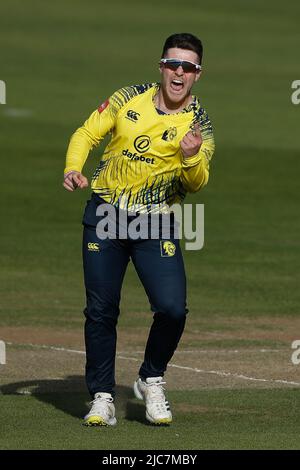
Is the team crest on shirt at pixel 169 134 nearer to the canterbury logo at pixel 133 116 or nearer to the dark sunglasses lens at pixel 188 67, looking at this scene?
the canterbury logo at pixel 133 116

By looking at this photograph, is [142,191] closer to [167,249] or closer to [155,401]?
[167,249]

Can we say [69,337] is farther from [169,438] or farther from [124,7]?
[124,7]

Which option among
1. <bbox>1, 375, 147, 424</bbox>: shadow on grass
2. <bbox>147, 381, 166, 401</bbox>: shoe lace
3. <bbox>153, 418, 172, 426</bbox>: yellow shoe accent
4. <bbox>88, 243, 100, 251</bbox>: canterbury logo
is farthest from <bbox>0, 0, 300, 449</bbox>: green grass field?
<bbox>88, 243, 100, 251</bbox>: canterbury logo

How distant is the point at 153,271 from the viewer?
1036cm

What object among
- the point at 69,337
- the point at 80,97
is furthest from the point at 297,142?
the point at 69,337

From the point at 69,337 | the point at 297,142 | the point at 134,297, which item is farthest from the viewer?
the point at 297,142

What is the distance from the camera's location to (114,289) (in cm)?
1041

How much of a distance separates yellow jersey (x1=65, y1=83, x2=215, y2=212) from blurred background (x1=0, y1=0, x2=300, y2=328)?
553 cm

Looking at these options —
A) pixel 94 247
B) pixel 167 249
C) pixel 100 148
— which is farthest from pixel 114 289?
pixel 100 148

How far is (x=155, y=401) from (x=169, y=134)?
1.87 meters

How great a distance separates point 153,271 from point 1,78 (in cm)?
3206

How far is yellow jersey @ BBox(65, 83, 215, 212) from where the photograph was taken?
1037 cm
